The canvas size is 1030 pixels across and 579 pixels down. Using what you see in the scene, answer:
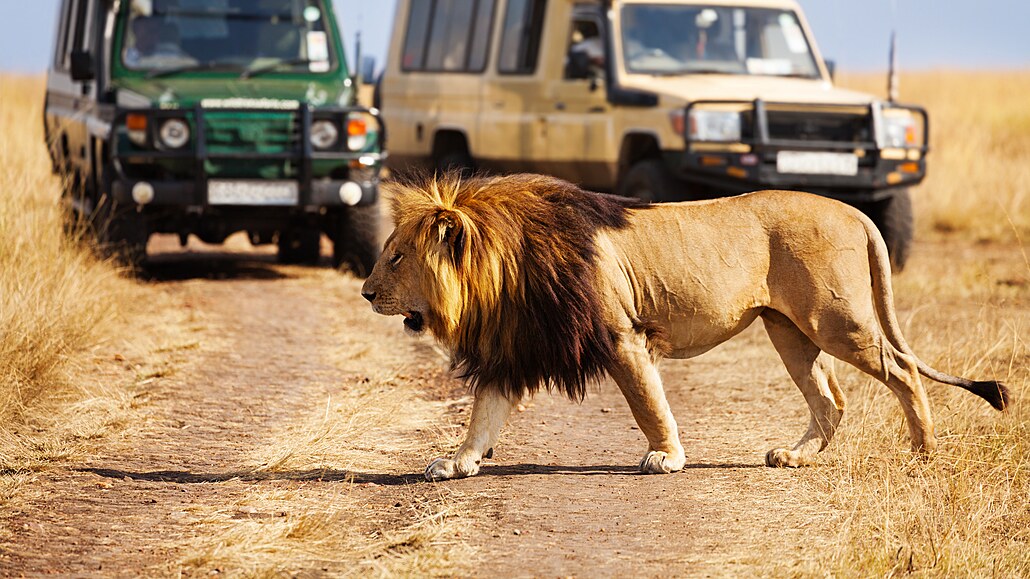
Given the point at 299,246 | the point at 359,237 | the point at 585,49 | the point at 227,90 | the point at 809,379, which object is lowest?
the point at 299,246

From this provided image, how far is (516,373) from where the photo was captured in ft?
17.5

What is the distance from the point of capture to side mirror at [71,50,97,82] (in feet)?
34.0

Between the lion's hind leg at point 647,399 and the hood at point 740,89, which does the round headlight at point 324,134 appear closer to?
the hood at point 740,89

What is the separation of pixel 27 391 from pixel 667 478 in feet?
9.92

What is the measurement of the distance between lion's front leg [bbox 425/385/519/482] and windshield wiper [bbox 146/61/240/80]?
6032 millimetres

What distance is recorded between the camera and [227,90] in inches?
418

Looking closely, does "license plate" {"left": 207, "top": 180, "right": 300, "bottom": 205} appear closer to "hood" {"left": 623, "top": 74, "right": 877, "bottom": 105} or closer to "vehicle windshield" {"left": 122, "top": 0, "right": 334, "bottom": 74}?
"vehicle windshield" {"left": 122, "top": 0, "right": 334, "bottom": 74}

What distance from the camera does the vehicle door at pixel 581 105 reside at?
1185 centimetres

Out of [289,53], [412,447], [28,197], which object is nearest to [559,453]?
[412,447]

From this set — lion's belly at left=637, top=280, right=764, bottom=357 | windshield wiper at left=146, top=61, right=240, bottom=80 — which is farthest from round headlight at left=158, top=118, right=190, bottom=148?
lion's belly at left=637, top=280, right=764, bottom=357

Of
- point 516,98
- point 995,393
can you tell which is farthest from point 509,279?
point 516,98

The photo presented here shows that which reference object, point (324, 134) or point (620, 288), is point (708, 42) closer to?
point (324, 134)

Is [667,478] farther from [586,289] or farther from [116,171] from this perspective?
[116,171]

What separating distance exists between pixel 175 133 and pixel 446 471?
5446 mm
